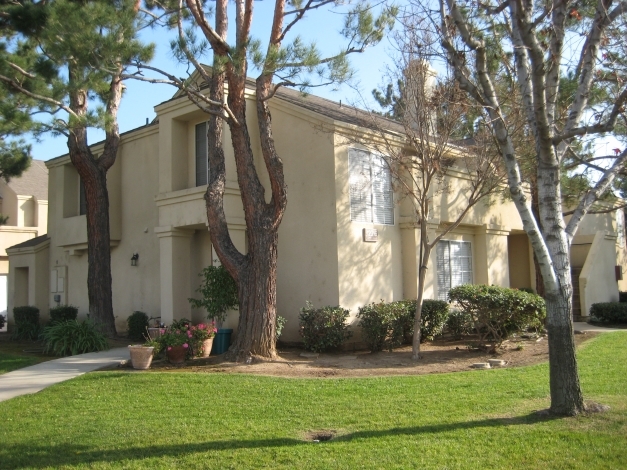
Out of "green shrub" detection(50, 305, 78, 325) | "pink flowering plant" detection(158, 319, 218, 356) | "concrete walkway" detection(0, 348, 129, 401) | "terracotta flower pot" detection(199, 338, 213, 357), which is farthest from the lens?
"green shrub" detection(50, 305, 78, 325)

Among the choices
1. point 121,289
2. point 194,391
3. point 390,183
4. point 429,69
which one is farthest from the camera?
point 121,289

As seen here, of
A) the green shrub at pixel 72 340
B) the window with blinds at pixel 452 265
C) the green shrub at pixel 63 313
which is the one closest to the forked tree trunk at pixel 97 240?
the green shrub at pixel 72 340

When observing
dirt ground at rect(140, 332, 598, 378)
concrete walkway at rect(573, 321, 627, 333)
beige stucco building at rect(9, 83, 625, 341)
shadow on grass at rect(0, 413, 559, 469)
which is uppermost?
beige stucco building at rect(9, 83, 625, 341)

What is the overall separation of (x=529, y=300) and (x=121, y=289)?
37.7ft

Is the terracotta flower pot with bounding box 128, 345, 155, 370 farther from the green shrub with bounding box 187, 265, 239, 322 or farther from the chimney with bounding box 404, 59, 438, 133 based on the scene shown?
the chimney with bounding box 404, 59, 438, 133

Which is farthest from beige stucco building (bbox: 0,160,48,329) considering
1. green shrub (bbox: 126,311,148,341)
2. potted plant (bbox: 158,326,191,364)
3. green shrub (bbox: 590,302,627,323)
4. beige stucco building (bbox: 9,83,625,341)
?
green shrub (bbox: 590,302,627,323)

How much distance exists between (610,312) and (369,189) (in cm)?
859

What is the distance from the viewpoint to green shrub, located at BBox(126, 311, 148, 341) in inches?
631

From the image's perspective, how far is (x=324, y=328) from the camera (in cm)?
1236

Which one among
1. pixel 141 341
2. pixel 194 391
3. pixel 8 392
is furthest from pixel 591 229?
pixel 8 392

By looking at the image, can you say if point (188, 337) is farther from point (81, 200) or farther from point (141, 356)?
point (81, 200)

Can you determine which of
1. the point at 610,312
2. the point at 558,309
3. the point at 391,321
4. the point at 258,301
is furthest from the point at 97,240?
the point at 610,312

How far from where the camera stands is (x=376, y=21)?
444 inches

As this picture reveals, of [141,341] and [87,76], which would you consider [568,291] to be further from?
[141,341]
